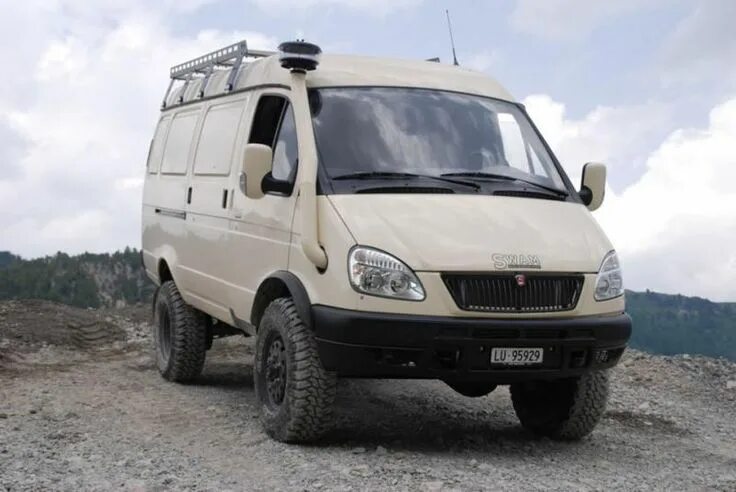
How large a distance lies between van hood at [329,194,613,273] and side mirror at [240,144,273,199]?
0.63 m

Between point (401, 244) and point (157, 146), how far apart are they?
5464mm

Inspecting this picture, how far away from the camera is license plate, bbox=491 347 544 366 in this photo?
19.4 feet

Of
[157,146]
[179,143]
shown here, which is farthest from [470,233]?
[157,146]

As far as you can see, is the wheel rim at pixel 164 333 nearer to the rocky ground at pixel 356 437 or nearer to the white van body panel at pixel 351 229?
the rocky ground at pixel 356 437

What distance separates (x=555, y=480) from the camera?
19.1 ft

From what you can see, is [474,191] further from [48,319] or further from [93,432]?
[48,319]

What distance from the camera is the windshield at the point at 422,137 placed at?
650 centimetres


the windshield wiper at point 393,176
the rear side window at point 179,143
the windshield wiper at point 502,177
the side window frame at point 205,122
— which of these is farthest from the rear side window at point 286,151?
the rear side window at point 179,143

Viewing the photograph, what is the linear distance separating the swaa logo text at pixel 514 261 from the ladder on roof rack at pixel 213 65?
3288 mm

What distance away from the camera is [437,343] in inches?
227

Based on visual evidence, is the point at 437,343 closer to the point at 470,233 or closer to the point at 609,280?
the point at 470,233

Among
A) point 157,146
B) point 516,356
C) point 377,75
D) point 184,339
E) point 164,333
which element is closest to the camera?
point 516,356

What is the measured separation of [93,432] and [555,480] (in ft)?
10.4

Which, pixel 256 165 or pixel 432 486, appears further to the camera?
pixel 256 165
